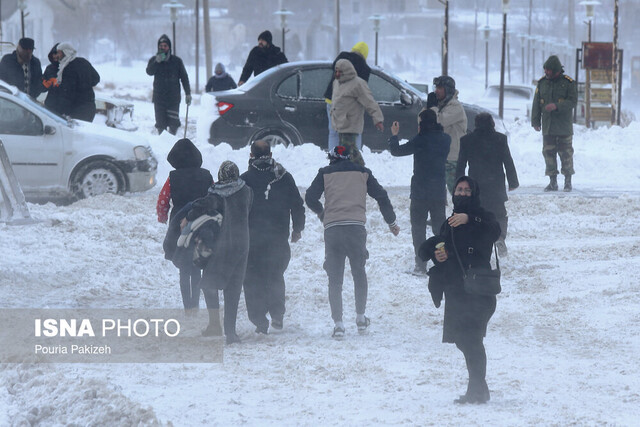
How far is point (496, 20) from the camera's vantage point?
110 meters

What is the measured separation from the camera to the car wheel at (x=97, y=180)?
43.2ft

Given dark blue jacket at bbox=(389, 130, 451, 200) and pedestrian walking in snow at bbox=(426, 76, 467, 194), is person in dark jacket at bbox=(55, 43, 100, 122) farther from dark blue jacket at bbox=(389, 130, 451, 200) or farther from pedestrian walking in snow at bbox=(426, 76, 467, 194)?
dark blue jacket at bbox=(389, 130, 451, 200)

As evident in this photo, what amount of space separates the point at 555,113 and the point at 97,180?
6077mm

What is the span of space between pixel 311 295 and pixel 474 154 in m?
2.06

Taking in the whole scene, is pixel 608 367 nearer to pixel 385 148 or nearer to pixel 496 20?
pixel 385 148

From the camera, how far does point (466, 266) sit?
614 centimetres

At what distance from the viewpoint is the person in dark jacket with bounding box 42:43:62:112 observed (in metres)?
14.4

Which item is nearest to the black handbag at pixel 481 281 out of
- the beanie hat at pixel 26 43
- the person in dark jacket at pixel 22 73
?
the beanie hat at pixel 26 43

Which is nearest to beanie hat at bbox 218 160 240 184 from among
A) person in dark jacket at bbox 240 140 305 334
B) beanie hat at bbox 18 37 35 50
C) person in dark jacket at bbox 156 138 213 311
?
person in dark jacket at bbox 240 140 305 334

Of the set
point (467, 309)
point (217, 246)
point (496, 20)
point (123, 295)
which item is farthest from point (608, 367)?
point (496, 20)

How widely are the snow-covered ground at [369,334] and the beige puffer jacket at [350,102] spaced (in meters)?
1.31

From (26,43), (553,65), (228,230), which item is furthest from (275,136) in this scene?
(228,230)

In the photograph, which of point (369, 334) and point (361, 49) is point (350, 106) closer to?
point (361, 49)

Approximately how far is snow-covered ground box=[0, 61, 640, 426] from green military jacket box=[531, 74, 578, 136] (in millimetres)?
927
